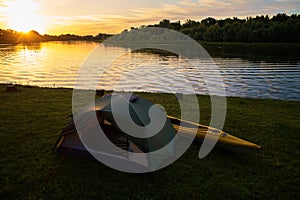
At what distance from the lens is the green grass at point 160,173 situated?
18.9 feet

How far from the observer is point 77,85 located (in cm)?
2319

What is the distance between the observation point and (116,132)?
24.9 ft

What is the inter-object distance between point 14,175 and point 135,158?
11.1ft

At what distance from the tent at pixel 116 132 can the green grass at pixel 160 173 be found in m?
0.41

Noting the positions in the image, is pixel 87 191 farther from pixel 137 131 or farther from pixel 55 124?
pixel 55 124

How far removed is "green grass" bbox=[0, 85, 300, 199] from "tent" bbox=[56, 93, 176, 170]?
409 millimetres

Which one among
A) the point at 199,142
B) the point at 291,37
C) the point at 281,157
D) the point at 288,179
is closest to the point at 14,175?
the point at 199,142

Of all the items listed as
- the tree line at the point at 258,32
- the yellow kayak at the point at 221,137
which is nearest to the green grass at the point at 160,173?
the yellow kayak at the point at 221,137

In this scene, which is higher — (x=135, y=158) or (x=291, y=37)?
(x=291, y=37)

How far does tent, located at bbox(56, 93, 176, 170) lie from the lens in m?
6.55

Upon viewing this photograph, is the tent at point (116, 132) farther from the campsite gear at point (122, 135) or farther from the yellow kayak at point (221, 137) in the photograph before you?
the yellow kayak at point (221, 137)

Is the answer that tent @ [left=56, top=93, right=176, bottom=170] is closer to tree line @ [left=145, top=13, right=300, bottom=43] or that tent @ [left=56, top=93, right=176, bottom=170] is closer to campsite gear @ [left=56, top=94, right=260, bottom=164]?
campsite gear @ [left=56, top=94, right=260, bottom=164]

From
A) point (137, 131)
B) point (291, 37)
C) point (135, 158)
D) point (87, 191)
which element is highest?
point (291, 37)

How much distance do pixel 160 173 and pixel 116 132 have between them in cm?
201
